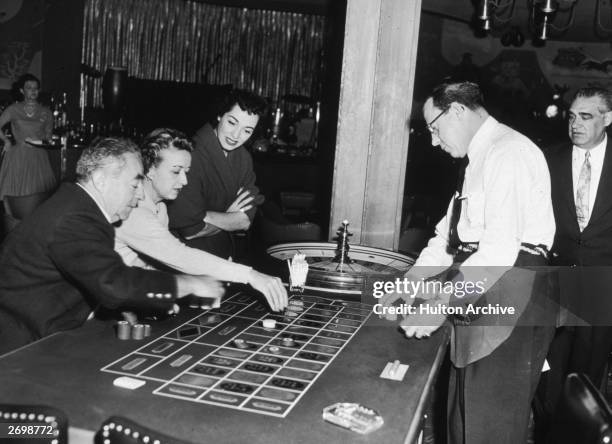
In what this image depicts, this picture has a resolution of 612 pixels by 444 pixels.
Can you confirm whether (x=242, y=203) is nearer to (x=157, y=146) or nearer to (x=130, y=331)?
(x=157, y=146)

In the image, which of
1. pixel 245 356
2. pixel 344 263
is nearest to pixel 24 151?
pixel 344 263

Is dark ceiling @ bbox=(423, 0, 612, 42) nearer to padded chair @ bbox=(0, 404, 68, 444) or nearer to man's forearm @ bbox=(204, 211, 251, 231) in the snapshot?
man's forearm @ bbox=(204, 211, 251, 231)

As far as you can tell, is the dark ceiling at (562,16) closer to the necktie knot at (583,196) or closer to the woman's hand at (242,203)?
the necktie knot at (583,196)

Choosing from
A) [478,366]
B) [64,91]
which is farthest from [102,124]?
[478,366]

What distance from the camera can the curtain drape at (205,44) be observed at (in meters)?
10.0

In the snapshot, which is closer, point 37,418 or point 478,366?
point 37,418

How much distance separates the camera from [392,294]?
2.33 meters

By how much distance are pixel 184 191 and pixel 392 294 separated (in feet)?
4.07

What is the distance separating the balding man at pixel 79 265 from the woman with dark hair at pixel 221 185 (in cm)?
93

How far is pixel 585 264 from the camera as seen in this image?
9.95 ft

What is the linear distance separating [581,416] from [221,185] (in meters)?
2.29

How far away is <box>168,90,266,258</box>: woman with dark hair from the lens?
2992mm

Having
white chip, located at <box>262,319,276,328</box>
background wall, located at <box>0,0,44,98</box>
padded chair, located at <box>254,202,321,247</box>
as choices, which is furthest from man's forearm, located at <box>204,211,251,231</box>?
background wall, located at <box>0,0,44,98</box>

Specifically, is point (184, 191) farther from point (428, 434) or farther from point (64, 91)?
point (64, 91)
